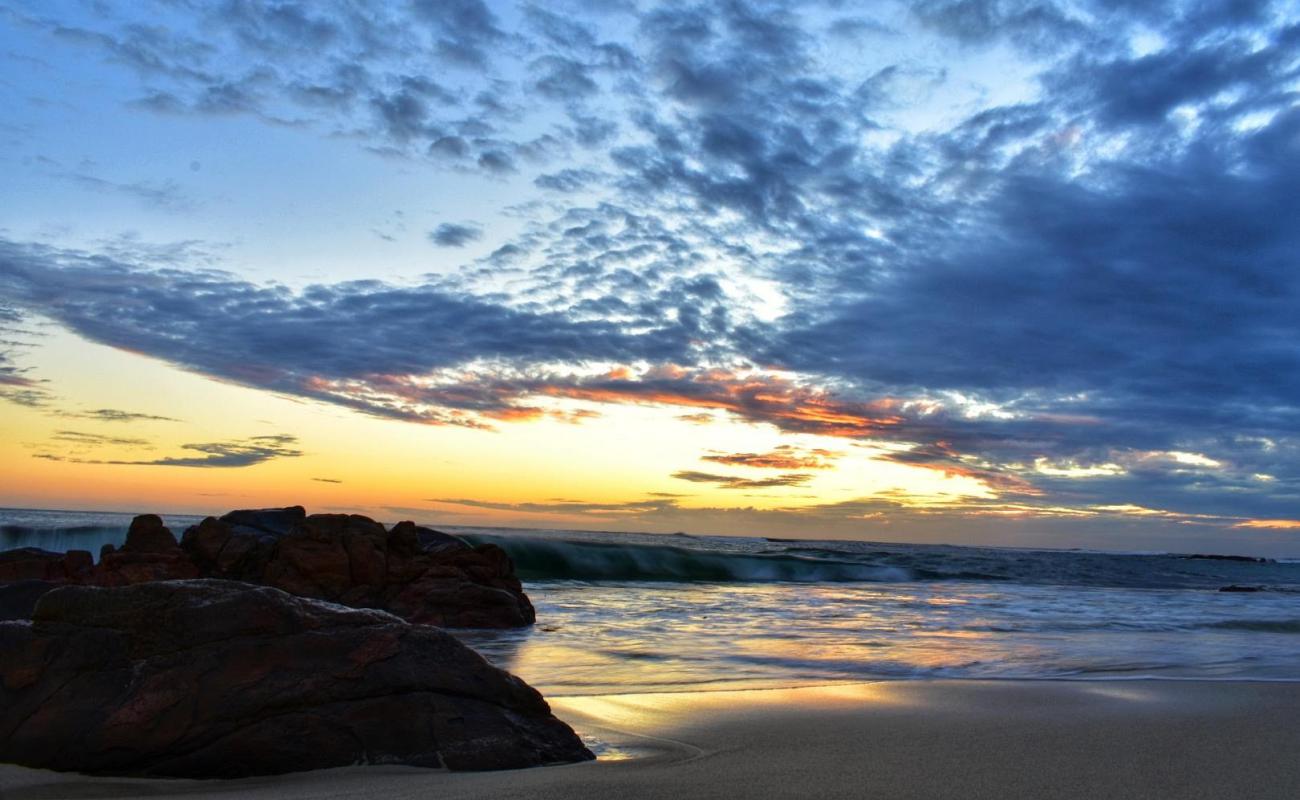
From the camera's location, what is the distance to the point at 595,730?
17.5 ft

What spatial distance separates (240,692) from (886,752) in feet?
10.2

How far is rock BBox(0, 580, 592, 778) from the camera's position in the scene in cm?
391

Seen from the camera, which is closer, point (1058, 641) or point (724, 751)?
point (724, 751)

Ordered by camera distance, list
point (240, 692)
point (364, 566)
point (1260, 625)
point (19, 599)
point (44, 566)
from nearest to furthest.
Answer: point (240, 692)
point (19, 599)
point (44, 566)
point (364, 566)
point (1260, 625)

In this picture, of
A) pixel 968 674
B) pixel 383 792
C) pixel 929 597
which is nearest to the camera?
pixel 383 792

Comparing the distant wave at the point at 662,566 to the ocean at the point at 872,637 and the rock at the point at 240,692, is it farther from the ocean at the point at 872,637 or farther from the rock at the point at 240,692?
the rock at the point at 240,692

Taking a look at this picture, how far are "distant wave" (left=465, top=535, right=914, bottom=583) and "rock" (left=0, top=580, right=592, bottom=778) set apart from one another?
68.7ft

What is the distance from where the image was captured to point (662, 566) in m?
31.5

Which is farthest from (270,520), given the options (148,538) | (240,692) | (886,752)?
(886,752)

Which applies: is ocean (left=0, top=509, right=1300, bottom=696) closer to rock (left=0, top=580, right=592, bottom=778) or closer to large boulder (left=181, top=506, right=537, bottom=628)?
large boulder (left=181, top=506, right=537, bottom=628)

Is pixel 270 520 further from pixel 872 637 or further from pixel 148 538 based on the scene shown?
pixel 872 637

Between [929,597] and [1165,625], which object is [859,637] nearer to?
[1165,625]

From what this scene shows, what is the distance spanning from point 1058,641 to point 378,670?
9.71 meters

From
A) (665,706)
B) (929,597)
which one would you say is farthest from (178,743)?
(929,597)
